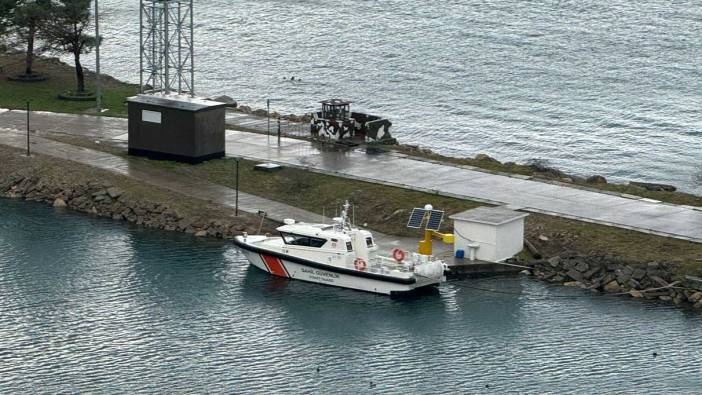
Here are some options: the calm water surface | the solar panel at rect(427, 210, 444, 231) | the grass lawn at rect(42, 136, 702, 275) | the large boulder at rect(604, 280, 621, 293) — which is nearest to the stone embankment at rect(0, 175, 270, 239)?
the calm water surface

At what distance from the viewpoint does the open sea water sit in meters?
124

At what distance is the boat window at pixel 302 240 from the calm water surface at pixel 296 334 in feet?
7.81

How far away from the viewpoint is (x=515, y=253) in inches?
3329

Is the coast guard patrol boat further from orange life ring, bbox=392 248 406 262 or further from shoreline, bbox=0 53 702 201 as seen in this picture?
shoreline, bbox=0 53 702 201

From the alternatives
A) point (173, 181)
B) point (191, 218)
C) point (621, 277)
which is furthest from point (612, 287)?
point (173, 181)

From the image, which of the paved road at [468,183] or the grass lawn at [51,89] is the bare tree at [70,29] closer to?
the grass lawn at [51,89]

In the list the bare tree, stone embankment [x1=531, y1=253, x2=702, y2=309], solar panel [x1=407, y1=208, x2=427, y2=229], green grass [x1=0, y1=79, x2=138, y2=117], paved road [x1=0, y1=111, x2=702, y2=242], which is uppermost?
the bare tree

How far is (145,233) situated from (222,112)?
12.0 metres

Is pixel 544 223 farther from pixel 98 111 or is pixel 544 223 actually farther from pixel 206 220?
pixel 98 111

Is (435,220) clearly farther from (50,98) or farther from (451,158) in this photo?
(50,98)

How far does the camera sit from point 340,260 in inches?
3246

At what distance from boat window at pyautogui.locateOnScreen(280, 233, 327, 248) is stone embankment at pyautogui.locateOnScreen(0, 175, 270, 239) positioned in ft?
19.7

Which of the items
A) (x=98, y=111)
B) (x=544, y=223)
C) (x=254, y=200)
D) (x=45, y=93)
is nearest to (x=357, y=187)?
(x=254, y=200)

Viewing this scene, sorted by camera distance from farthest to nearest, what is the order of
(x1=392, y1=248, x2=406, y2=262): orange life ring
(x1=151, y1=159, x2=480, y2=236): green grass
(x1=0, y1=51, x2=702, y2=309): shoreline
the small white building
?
1. (x1=151, y1=159, x2=480, y2=236): green grass
2. the small white building
3. (x1=392, y1=248, x2=406, y2=262): orange life ring
4. (x1=0, y1=51, x2=702, y2=309): shoreline
